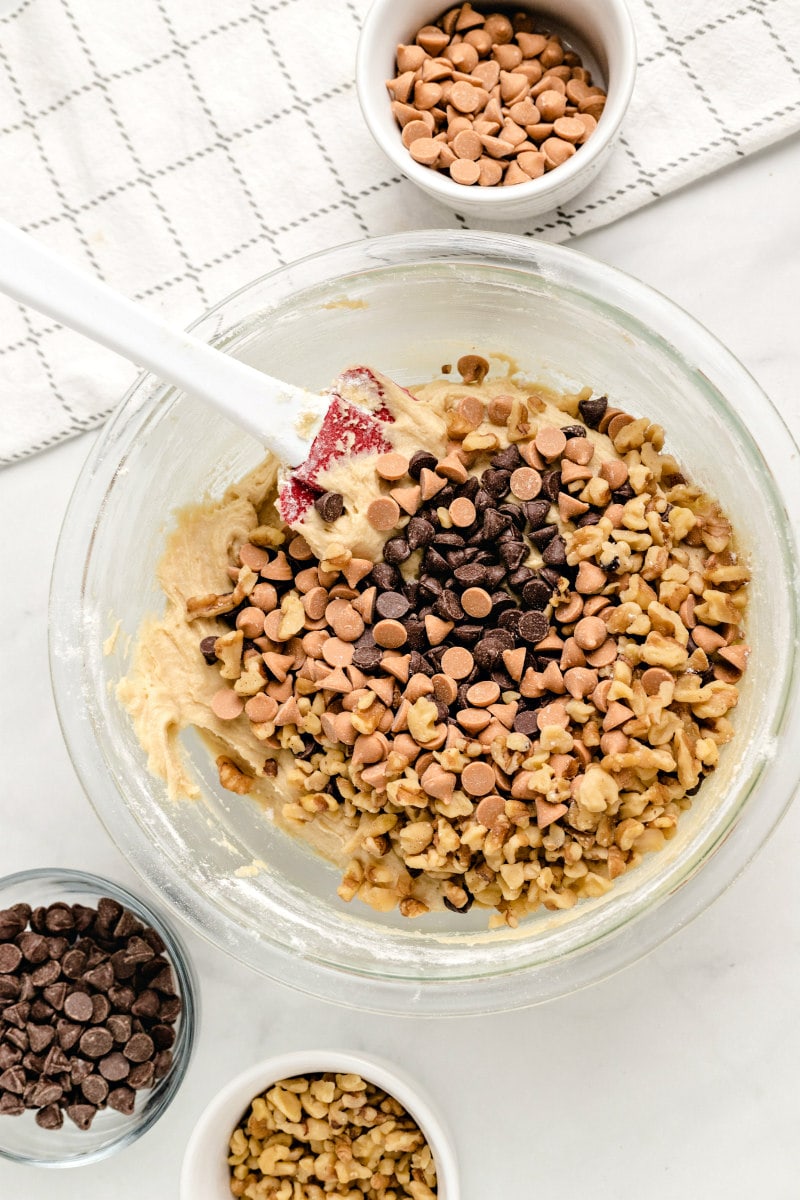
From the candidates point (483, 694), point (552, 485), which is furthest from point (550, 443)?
point (483, 694)

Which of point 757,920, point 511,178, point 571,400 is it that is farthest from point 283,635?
point 757,920

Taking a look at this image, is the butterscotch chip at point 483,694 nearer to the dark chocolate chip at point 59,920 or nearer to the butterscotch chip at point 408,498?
the butterscotch chip at point 408,498

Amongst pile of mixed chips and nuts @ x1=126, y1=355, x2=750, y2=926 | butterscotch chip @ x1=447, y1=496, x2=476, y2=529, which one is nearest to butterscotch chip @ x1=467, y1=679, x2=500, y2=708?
A: pile of mixed chips and nuts @ x1=126, y1=355, x2=750, y2=926

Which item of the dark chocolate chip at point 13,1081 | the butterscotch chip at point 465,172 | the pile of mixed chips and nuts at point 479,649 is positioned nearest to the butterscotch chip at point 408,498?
the pile of mixed chips and nuts at point 479,649

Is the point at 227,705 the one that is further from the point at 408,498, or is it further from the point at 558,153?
the point at 558,153

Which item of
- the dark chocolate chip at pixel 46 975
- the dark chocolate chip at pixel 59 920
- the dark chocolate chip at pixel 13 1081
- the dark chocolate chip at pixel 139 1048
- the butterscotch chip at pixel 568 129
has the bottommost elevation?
the dark chocolate chip at pixel 13 1081

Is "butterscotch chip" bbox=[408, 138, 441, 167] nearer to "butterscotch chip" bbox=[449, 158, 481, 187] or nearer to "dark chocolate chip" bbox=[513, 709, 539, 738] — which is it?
"butterscotch chip" bbox=[449, 158, 481, 187]

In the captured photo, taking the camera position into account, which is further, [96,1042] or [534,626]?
[96,1042]
